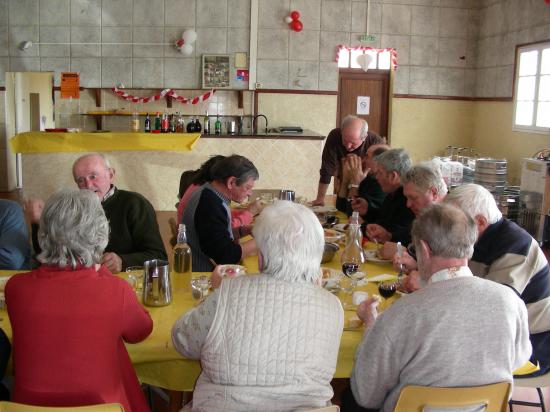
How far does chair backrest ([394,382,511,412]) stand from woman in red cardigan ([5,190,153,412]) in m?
0.87

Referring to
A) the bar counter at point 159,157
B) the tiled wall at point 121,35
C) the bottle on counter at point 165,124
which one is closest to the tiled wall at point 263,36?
the tiled wall at point 121,35

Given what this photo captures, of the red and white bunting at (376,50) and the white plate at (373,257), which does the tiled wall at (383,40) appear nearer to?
Answer: the red and white bunting at (376,50)

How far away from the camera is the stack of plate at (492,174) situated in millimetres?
8820

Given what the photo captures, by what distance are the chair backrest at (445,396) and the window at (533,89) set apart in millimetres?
7828

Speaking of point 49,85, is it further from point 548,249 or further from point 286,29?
point 548,249

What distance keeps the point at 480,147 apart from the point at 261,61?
4127 millimetres

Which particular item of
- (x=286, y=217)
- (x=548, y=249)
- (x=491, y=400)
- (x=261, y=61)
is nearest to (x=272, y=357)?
(x=286, y=217)

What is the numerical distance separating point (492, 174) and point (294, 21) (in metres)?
4.14

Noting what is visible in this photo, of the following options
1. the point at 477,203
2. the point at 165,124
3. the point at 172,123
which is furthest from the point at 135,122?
the point at 477,203

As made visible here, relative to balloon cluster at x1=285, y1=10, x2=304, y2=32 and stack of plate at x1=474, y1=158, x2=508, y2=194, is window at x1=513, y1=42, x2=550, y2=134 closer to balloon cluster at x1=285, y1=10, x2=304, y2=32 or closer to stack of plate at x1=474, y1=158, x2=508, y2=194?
stack of plate at x1=474, y1=158, x2=508, y2=194

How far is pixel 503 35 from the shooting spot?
33.1 ft

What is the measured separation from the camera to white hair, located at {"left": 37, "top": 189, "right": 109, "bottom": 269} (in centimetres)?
197

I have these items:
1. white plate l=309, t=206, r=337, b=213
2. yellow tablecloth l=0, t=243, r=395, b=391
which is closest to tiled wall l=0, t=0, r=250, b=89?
white plate l=309, t=206, r=337, b=213

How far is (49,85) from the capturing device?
1098cm
